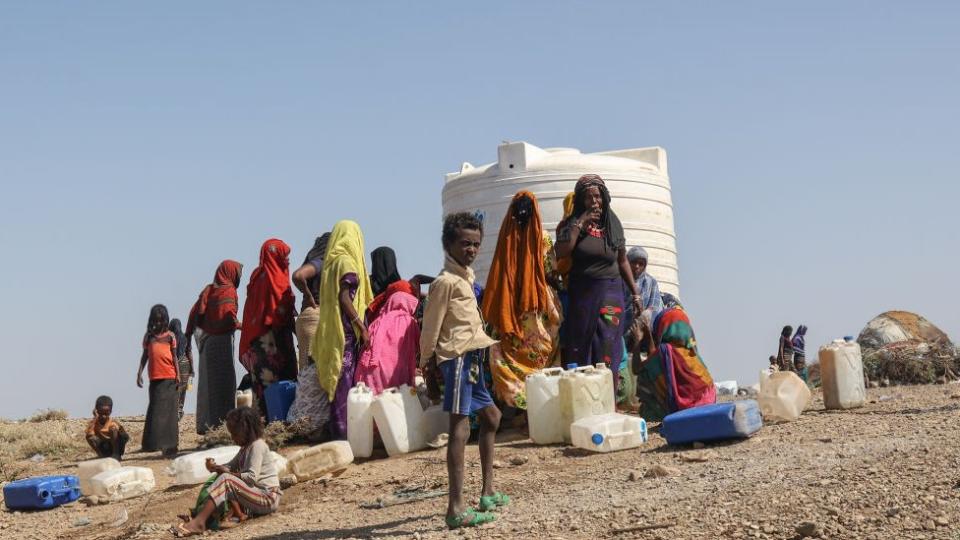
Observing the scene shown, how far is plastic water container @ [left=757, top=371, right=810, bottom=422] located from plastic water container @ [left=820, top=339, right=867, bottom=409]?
2.58ft

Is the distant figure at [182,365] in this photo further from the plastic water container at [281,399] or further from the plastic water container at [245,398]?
the plastic water container at [281,399]

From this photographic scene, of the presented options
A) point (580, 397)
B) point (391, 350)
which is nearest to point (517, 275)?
point (391, 350)

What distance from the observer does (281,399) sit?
9.38 meters

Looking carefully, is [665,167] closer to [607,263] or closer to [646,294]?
[646,294]

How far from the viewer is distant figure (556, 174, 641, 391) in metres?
8.32

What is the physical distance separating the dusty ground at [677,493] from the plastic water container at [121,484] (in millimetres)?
130

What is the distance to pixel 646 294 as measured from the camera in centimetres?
1002

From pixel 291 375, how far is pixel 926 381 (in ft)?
24.3

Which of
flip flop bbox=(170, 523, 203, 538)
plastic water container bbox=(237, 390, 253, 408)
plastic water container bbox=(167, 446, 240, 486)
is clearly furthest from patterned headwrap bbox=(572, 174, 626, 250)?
flip flop bbox=(170, 523, 203, 538)

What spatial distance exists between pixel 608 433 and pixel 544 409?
2.05ft

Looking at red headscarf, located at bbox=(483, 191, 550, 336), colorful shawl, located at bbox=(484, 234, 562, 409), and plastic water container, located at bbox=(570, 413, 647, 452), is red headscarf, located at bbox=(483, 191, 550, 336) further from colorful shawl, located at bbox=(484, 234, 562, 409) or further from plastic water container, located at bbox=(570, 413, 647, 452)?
plastic water container, located at bbox=(570, 413, 647, 452)

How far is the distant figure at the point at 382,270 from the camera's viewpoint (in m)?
9.71

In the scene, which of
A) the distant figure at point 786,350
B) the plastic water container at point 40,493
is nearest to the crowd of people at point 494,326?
the plastic water container at point 40,493

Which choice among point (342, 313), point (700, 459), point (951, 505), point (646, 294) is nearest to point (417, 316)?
point (342, 313)
